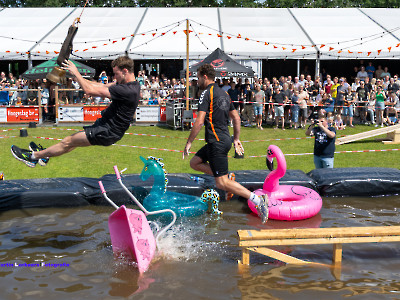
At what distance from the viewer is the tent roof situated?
72.0ft

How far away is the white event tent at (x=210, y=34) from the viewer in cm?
2191

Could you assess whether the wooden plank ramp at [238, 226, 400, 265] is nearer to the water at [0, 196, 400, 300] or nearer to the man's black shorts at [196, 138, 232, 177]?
the water at [0, 196, 400, 300]

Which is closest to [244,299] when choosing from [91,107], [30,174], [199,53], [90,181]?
[90,181]

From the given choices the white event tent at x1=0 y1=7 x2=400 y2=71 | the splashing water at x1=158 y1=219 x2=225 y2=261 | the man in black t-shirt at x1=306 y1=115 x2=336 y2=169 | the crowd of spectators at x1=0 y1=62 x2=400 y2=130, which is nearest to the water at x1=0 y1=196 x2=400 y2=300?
the splashing water at x1=158 y1=219 x2=225 y2=261

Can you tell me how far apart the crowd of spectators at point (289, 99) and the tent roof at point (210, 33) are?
2.00 meters

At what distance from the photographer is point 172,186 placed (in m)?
8.28

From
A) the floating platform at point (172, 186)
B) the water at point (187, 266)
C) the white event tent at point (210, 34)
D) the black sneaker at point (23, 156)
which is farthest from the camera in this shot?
the white event tent at point (210, 34)

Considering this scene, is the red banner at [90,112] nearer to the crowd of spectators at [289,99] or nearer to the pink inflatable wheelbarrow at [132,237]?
the crowd of spectators at [289,99]

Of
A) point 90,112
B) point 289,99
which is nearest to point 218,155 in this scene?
point 289,99

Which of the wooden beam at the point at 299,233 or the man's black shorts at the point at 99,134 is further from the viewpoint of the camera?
the man's black shorts at the point at 99,134

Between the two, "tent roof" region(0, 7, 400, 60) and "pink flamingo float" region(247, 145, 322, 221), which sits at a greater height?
"tent roof" region(0, 7, 400, 60)

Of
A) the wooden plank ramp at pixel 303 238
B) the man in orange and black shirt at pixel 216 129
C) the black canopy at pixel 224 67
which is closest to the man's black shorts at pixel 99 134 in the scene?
the man in orange and black shirt at pixel 216 129

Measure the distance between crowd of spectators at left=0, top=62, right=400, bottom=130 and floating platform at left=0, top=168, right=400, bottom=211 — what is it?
9.29 meters

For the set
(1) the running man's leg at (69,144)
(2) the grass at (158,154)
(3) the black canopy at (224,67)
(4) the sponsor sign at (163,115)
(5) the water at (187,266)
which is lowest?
(5) the water at (187,266)
